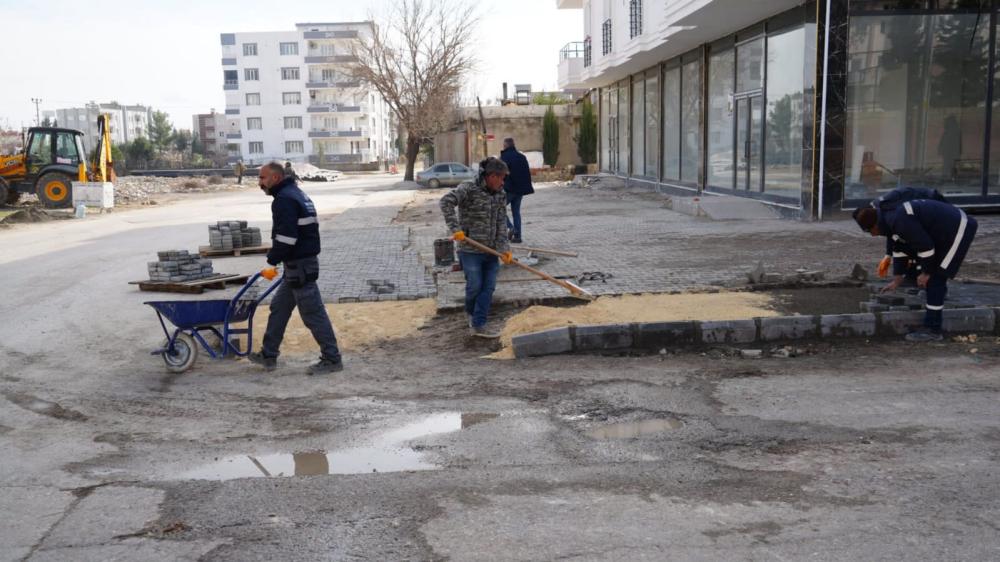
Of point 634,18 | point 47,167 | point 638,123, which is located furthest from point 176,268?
point 638,123

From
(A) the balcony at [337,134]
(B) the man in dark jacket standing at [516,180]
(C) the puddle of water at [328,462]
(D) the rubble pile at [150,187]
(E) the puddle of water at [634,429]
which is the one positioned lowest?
(C) the puddle of water at [328,462]

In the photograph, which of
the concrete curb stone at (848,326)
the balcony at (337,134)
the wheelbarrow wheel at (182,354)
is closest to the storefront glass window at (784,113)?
the concrete curb stone at (848,326)

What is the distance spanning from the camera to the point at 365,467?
198 inches

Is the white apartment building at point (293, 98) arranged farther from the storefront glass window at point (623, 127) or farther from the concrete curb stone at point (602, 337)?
the concrete curb stone at point (602, 337)

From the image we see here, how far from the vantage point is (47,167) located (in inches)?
1154

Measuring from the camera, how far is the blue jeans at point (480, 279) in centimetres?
837

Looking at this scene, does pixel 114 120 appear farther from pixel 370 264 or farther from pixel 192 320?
pixel 192 320

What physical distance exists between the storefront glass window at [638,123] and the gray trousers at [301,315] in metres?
25.8

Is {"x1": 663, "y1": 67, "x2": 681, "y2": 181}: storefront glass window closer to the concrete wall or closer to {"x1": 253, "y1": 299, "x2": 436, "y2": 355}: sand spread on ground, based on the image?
the concrete wall

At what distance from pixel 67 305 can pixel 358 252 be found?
519cm

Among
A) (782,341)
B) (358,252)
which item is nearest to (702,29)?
(358,252)

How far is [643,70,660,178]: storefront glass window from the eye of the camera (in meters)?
29.5

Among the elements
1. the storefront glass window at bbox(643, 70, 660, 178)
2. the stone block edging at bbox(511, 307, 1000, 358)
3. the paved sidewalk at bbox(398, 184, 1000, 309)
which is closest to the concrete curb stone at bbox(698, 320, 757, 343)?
the stone block edging at bbox(511, 307, 1000, 358)

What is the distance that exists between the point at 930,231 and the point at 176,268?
30.1 feet
